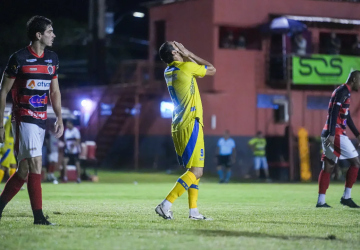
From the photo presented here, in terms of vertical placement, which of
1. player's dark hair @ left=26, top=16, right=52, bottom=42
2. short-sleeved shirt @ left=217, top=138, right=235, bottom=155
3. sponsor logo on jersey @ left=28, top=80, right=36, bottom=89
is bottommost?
short-sleeved shirt @ left=217, top=138, right=235, bottom=155

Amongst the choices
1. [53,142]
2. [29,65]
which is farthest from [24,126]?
[53,142]

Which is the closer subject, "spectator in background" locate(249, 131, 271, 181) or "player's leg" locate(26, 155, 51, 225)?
"player's leg" locate(26, 155, 51, 225)

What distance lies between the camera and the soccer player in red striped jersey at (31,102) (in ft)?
27.3

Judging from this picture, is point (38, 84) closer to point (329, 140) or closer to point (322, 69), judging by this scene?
point (329, 140)

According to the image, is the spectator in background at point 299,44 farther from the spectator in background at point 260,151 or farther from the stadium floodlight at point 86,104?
the stadium floodlight at point 86,104

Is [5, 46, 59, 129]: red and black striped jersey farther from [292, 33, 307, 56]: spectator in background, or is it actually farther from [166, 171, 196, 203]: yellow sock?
[292, 33, 307, 56]: spectator in background

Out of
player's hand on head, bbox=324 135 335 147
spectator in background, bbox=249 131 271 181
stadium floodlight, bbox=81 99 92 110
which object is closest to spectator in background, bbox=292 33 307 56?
spectator in background, bbox=249 131 271 181

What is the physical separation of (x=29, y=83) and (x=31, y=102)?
0.24 metres

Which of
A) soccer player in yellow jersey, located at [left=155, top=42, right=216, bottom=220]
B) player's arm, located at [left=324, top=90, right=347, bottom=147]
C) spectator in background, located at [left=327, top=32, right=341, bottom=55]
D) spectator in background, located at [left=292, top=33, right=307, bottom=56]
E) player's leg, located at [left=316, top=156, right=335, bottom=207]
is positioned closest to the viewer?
soccer player in yellow jersey, located at [left=155, top=42, right=216, bottom=220]

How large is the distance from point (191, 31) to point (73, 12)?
18.9 m

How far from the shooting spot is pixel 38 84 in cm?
843

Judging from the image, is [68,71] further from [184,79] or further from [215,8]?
[184,79]

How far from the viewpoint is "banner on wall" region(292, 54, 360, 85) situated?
105ft

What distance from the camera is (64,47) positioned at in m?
54.3
